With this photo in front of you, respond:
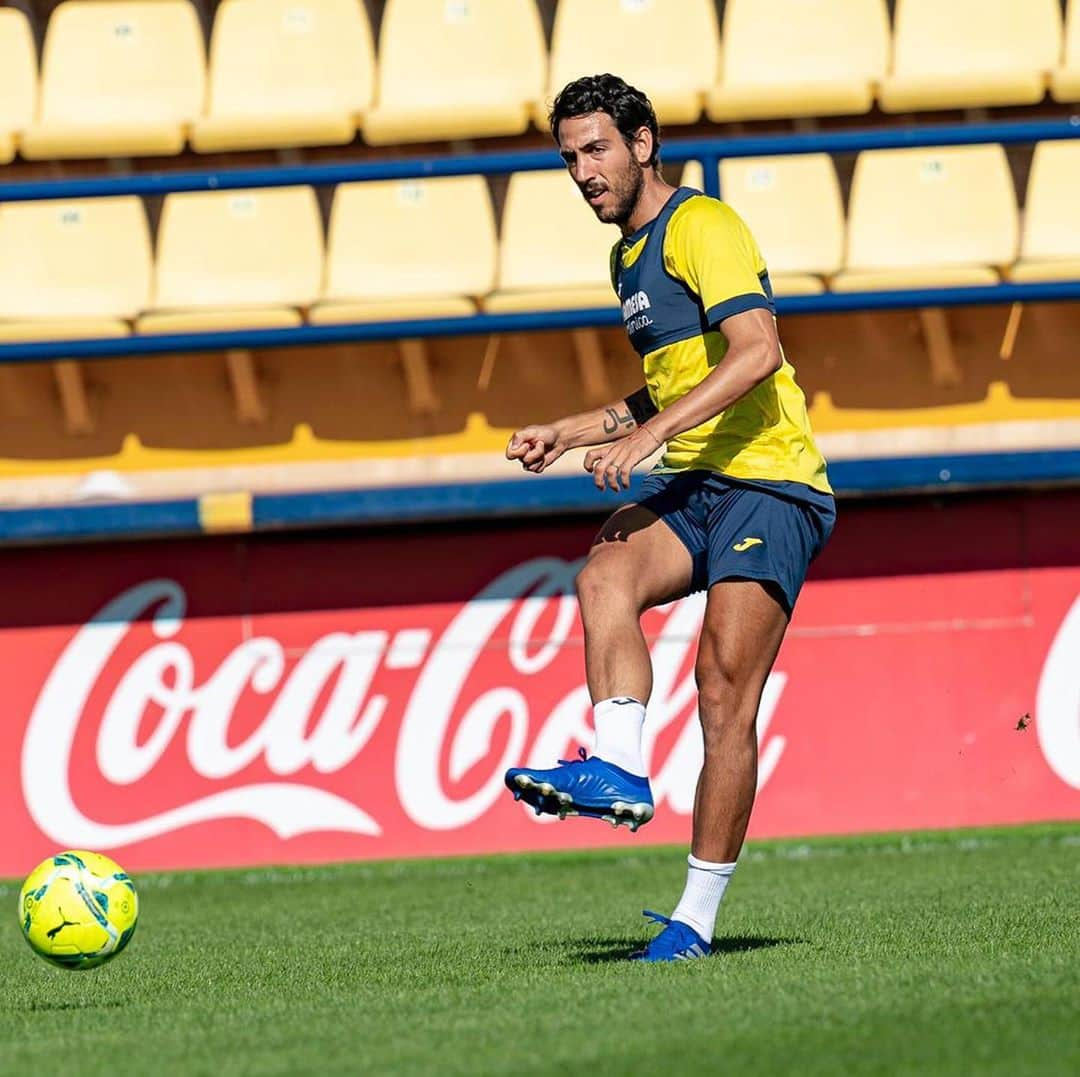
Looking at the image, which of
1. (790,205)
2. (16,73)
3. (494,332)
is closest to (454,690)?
(494,332)

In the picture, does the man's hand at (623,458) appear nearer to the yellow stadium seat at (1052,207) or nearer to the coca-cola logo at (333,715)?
the coca-cola logo at (333,715)

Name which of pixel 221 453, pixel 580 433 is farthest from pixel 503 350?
pixel 580 433

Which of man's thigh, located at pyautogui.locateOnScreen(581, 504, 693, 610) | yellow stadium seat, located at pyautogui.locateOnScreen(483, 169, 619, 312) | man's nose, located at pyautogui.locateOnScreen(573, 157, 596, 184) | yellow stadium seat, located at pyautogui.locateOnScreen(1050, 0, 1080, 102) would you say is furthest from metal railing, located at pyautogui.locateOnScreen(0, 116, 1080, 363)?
man's thigh, located at pyautogui.locateOnScreen(581, 504, 693, 610)

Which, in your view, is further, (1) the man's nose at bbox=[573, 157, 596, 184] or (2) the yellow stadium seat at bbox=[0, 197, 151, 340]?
(2) the yellow stadium seat at bbox=[0, 197, 151, 340]

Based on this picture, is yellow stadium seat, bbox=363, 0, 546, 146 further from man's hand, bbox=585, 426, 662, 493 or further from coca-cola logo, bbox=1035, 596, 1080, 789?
man's hand, bbox=585, 426, 662, 493

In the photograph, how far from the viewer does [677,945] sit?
4953 millimetres

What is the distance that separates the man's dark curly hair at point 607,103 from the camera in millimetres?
4965

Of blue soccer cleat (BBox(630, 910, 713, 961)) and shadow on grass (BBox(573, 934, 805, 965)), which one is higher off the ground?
blue soccer cleat (BBox(630, 910, 713, 961))

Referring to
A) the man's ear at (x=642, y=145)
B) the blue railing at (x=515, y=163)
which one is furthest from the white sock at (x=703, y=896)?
the blue railing at (x=515, y=163)

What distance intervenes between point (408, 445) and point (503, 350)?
0.59m

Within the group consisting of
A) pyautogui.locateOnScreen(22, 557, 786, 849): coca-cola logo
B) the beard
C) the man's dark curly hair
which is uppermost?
the man's dark curly hair

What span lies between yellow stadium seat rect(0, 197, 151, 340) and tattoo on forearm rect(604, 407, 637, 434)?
13.9 ft

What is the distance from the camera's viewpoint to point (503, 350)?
29.7 feet

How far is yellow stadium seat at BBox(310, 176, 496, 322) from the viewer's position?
9.11 metres
